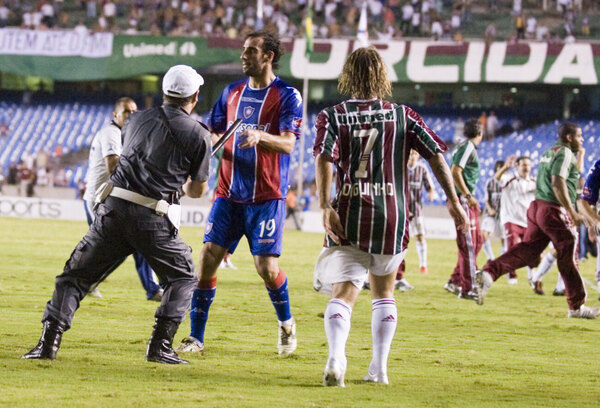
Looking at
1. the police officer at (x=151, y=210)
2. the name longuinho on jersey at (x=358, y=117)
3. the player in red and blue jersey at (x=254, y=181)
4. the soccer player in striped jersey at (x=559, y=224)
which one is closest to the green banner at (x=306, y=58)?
the soccer player in striped jersey at (x=559, y=224)

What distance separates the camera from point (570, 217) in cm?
1281

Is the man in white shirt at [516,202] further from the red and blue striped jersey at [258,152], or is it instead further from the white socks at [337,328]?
the white socks at [337,328]

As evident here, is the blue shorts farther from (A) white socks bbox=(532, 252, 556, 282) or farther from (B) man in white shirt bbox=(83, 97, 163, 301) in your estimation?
(A) white socks bbox=(532, 252, 556, 282)

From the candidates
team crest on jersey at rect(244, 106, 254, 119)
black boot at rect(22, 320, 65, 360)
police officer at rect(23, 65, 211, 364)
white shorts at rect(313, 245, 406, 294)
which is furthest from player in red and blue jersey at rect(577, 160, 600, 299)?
black boot at rect(22, 320, 65, 360)

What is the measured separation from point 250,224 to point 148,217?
122 cm

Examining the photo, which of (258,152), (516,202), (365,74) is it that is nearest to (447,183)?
(365,74)

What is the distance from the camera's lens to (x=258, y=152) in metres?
8.73

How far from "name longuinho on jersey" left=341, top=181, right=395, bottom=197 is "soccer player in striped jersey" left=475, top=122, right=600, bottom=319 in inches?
221

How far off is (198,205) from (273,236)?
29149 millimetres

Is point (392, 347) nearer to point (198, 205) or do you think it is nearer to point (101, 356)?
point (101, 356)

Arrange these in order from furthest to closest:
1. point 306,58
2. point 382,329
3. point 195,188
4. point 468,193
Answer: point 306,58, point 468,193, point 195,188, point 382,329

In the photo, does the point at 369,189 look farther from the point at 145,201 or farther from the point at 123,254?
the point at 123,254

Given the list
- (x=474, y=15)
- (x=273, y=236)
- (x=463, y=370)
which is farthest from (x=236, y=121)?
(x=474, y=15)

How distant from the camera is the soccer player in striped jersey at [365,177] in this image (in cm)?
728
